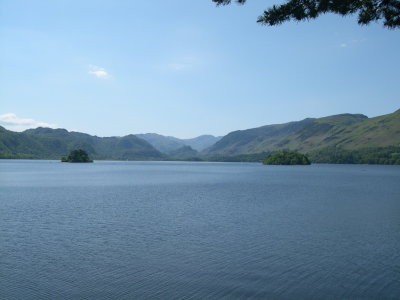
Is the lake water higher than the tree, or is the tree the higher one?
the tree

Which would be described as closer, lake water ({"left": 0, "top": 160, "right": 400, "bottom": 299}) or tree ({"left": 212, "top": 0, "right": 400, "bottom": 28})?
tree ({"left": 212, "top": 0, "right": 400, "bottom": 28})

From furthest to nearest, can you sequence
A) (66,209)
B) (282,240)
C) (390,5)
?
(66,209) < (282,240) < (390,5)

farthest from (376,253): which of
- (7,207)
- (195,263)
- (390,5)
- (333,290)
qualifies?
(7,207)

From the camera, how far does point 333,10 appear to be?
55.5 feet

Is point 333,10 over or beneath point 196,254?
over

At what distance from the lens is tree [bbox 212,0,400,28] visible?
54.2 feet

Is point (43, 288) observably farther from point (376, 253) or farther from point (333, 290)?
point (376, 253)

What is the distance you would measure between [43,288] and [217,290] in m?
11.5

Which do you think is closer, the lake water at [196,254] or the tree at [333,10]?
the tree at [333,10]

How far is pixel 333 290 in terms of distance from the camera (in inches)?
883

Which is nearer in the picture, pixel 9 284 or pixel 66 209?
pixel 9 284

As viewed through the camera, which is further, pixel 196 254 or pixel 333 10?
pixel 196 254

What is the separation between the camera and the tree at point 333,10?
16.5 metres

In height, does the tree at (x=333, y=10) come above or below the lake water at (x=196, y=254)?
above
